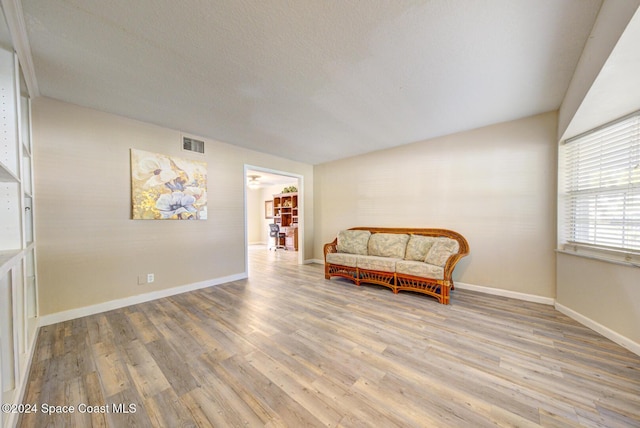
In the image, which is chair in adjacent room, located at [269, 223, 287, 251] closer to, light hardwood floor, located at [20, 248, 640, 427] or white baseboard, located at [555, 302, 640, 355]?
light hardwood floor, located at [20, 248, 640, 427]

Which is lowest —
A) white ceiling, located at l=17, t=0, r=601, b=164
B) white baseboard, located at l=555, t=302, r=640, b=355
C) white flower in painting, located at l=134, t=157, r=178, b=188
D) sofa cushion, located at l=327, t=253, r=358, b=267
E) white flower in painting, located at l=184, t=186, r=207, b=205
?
white baseboard, located at l=555, t=302, r=640, b=355

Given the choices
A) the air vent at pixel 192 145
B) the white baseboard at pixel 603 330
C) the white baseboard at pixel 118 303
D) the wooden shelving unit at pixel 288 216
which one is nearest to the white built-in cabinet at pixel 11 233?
the white baseboard at pixel 118 303

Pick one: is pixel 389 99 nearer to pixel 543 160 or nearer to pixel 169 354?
pixel 543 160

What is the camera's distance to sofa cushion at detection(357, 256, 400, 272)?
3475 mm

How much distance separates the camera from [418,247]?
366 centimetres

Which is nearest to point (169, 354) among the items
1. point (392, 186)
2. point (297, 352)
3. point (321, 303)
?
point (297, 352)

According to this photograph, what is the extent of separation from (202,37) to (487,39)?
2.11 m

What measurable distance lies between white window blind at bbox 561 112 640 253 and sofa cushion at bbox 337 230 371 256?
270 cm

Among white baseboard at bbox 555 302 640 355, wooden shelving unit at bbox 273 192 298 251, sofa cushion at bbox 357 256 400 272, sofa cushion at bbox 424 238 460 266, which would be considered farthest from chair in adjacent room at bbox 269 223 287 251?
white baseboard at bbox 555 302 640 355

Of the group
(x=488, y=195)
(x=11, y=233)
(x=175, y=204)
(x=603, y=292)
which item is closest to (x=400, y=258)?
(x=488, y=195)

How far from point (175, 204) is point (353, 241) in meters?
3.11

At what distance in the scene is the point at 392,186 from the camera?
4.35 metres

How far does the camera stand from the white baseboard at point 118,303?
97.0 inches

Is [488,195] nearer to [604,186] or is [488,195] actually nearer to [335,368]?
[604,186]
